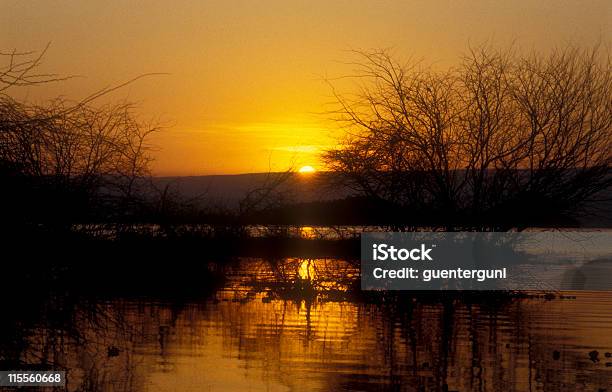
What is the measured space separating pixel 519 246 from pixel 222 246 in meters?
8.01

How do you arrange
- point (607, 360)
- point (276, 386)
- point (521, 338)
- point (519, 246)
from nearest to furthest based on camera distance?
point (276, 386), point (607, 360), point (521, 338), point (519, 246)

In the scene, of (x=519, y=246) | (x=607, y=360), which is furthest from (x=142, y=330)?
(x=519, y=246)

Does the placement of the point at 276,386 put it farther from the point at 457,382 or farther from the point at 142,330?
the point at 142,330

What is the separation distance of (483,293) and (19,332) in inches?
521

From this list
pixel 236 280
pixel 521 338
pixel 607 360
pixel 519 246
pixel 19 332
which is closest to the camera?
pixel 19 332

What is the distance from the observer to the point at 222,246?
93.1 feet

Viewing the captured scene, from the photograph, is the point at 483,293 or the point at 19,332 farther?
the point at 483,293

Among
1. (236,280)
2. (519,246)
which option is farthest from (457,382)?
(236,280)

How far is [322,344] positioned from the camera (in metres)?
15.1

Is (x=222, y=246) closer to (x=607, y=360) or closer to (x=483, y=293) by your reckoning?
(x=483, y=293)

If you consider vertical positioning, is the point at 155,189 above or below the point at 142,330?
above

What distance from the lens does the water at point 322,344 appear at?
40.0ft

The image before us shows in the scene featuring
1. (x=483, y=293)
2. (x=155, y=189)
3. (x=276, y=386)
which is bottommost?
(x=276, y=386)

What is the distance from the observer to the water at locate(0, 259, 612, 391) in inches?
480
